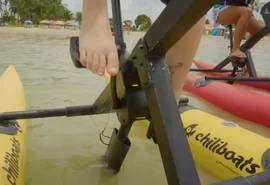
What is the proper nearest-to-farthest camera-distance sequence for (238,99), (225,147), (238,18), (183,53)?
(183,53) < (225,147) < (238,99) < (238,18)

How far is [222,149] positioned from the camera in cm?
122

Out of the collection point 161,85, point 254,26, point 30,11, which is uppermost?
point 161,85

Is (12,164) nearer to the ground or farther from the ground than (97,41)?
nearer to the ground

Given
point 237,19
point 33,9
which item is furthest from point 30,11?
point 237,19

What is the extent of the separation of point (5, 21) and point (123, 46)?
32.7 m

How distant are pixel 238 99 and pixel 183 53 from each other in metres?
1.40

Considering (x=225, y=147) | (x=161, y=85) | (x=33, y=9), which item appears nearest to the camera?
(x=161, y=85)

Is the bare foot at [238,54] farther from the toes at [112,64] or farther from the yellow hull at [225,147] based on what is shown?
the toes at [112,64]

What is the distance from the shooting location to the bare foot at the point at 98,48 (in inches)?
26.9

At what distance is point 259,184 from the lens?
0.66 meters

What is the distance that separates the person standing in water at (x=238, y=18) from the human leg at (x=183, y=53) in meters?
1.62

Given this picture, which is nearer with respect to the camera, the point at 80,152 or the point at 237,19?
the point at 80,152

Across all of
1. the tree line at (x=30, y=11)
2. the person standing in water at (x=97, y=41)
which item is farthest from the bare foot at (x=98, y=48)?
the tree line at (x=30, y=11)

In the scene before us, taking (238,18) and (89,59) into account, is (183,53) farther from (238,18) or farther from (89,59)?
A: (238,18)
